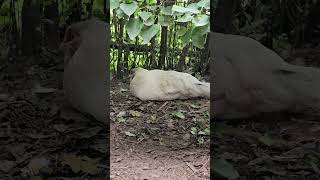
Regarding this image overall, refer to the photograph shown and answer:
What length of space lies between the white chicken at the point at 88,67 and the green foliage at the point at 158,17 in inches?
36.7


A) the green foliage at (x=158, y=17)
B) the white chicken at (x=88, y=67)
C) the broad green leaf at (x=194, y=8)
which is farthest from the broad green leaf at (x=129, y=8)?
the white chicken at (x=88, y=67)

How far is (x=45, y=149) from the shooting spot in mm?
1577

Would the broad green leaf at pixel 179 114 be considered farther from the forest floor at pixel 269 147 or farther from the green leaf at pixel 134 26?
the forest floor at pixel 269 147

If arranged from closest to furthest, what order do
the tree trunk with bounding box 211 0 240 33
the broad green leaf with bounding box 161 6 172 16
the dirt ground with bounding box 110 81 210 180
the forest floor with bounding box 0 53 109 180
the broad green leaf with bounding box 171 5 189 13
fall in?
the tree trunk with bounding box 211 0 240 33 → the forest floor with bounding box 0 53 109 180 → the dirt ground with bounding box 110 81 210 180 → the broad green leaf with bounding box 171 5 189 13 → the broad green leaf with bounding box 161 6 172 16

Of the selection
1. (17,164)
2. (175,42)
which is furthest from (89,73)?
(175,42)

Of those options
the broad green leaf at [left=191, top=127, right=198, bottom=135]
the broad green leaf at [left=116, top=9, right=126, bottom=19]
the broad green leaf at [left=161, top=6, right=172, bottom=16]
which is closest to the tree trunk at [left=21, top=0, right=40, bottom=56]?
the broad green leaf at [left=191, top=127, right=198, bottom=135]

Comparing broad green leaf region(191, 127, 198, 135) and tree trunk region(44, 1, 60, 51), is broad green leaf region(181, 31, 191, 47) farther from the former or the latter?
tree trunk region(44, 1, 60, 51)

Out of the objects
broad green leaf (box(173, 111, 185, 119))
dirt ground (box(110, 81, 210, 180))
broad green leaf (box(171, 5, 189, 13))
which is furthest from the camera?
broad green leaf (box(171, 5, 189, 13))

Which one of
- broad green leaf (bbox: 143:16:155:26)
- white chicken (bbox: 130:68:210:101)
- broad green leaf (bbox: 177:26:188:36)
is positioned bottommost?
white chicken (bbox: 130:68:210:101)

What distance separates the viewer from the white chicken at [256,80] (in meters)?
1.47

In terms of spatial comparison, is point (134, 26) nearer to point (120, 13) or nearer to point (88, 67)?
point (120, 13)

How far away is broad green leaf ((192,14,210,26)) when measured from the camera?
243 cm

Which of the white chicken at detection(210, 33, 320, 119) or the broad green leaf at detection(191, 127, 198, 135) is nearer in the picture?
the white chicken at detection(210, 33, 320, 119)

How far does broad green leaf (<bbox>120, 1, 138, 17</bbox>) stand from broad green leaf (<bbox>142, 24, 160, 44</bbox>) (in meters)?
0.12
